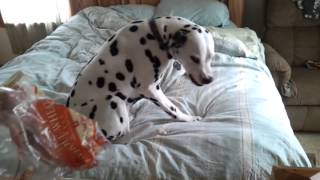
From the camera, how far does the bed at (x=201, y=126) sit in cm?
110

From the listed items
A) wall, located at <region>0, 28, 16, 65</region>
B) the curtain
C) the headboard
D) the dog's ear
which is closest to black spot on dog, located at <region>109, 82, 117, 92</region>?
the dog's ear

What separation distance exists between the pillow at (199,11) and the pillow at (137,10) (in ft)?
0.28

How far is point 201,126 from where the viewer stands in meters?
1.32

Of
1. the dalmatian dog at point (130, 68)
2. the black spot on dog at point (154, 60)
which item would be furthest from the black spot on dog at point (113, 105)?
the black spot on dog at point (154, 60)

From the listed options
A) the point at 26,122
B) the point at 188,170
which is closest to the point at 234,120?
the point at 188,170

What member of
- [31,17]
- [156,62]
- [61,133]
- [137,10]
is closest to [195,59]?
[156,62]

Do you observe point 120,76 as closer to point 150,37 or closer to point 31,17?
point 150,37

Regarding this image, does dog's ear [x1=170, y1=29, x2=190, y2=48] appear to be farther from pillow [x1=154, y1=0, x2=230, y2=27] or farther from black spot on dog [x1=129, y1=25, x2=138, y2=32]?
pillow [x1=154, y1=0, x2=230, y2=27]

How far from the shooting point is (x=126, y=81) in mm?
1381

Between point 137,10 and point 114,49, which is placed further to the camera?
point 137,10

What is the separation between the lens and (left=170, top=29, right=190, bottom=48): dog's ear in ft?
4.02

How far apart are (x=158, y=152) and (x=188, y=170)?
0.44 ft

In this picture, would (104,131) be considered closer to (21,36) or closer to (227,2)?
(227,2)

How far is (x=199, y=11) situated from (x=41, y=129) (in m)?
1.96
